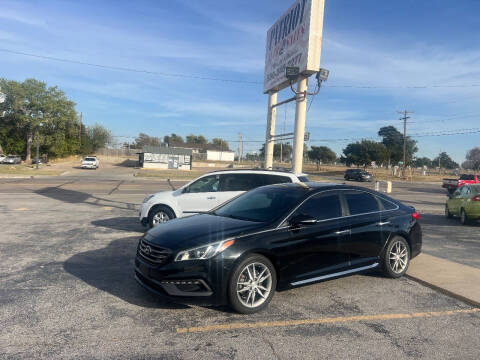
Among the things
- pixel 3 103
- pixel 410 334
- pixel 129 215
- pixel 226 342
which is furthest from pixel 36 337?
pixel 3 103

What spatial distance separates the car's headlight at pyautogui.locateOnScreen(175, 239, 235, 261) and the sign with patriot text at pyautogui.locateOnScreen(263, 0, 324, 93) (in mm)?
11519

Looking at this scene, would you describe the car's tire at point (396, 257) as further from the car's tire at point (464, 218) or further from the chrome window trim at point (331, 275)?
the car's tire at point (464, 218)

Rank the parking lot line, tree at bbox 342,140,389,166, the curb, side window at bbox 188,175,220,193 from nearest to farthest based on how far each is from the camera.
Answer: the parking lot line
the curb
side window at bbox 188,175,220,193
tree at bbox 342,140,389,166

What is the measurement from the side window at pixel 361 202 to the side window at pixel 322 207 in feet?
0.80

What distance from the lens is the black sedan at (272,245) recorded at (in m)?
4.31

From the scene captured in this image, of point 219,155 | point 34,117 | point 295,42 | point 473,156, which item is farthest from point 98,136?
point 473,156

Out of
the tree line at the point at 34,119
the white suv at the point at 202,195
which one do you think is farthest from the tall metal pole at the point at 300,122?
the tree line at the point at 34,119

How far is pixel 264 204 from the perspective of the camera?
551 cm

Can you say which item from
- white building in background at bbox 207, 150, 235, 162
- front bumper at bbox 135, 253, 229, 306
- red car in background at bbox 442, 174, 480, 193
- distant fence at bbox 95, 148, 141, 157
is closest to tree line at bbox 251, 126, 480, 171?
white building in background at bbox 207, 150, 235, 162

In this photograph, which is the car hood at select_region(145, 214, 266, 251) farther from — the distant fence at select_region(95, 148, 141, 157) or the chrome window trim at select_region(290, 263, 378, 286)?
the distant fence at select_region(95, 148, 141, 157)

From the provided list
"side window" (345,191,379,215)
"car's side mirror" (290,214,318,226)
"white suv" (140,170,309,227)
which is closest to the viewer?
"car's side mirror" (290,214,318,226)

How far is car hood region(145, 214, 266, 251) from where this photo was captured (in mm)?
4457

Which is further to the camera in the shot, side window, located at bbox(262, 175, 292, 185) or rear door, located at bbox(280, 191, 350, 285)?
side window, located at bbox(262, 175, 292, 185)

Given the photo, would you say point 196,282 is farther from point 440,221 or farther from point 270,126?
point 270,126
